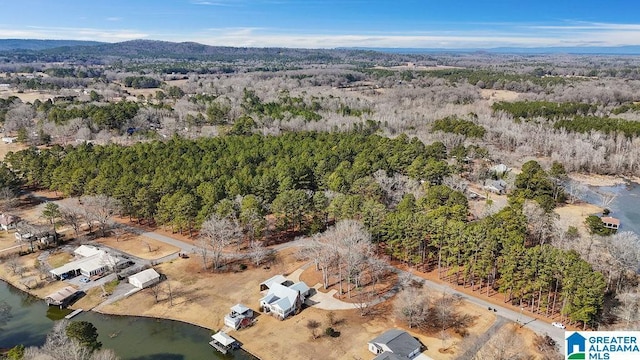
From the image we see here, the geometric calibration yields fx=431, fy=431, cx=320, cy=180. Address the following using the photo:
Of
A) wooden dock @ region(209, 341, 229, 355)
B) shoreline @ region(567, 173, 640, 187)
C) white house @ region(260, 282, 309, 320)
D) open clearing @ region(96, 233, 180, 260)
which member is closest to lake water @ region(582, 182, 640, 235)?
shoreline @ region(567, 173, 640, 187)

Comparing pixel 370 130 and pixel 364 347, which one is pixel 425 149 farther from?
pixel 364 347

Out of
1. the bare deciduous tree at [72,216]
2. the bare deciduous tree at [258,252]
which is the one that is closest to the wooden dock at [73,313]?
the bare deciduous tree at [72,216]

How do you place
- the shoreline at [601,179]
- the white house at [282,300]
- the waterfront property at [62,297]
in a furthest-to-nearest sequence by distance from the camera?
the shoreline at [601,179]
the waterfront property at [62,297]
the white house at [282,300]

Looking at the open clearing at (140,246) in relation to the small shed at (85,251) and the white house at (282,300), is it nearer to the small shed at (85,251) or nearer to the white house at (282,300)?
the small shed at (85,251)

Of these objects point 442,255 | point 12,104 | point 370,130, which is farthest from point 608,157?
point 12,104

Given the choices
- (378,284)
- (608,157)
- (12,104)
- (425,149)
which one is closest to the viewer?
(378,284)

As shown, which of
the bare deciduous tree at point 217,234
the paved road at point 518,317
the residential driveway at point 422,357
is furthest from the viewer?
the bare deciduous tree at point 217,234

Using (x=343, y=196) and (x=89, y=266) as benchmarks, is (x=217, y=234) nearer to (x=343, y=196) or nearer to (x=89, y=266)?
(x=89, y=266)
